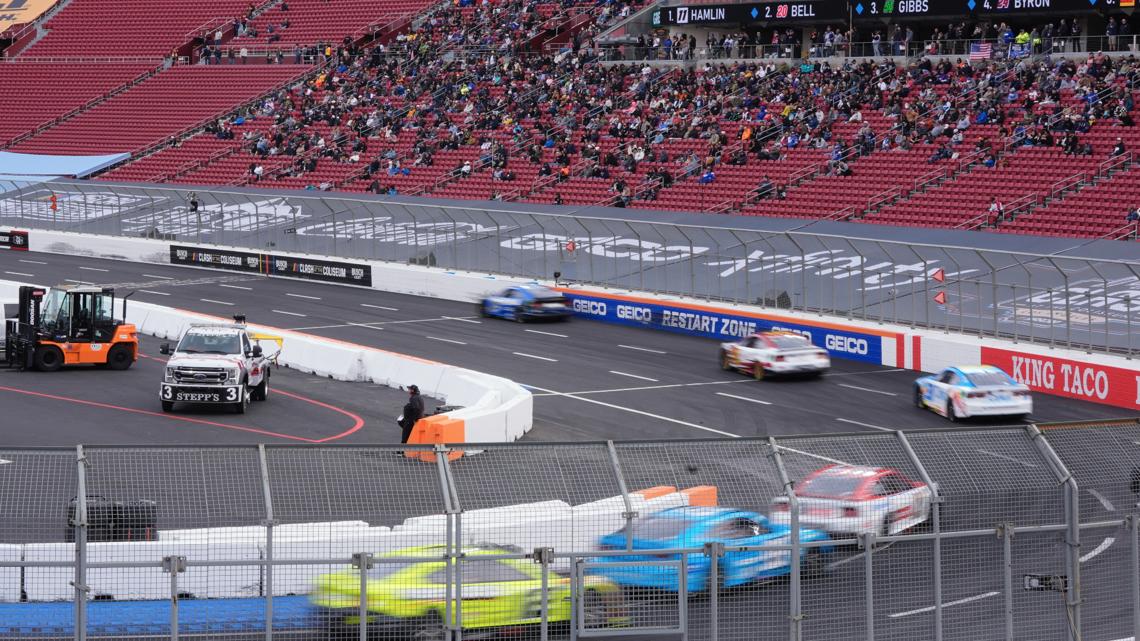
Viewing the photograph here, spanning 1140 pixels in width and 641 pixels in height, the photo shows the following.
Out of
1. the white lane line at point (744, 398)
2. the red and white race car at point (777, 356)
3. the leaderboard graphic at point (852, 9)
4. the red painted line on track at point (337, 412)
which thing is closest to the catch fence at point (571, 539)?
the red painted line on track at point (337, 412)

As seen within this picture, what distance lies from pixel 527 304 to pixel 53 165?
3983cm

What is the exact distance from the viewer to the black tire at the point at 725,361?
35.2m

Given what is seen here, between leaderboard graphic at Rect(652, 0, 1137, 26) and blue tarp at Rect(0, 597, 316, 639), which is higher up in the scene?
leaderboard graphic at Rect(652, 0, 1137, 26)

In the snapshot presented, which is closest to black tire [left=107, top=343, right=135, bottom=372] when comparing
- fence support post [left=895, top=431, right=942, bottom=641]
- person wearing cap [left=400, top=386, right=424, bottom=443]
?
person wearing cap [left=400, top=386, right=424, bottom=443]

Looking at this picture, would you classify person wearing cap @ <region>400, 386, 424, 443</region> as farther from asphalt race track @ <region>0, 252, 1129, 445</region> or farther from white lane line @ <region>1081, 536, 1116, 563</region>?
→ white lane line @ <region>1081, 536, 1116, 563</region>

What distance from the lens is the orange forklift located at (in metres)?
33.9

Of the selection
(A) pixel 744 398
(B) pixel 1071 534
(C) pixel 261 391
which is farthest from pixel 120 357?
(B) pixel 1071 534

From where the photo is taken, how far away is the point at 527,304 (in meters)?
42.6

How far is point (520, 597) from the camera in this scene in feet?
40.6

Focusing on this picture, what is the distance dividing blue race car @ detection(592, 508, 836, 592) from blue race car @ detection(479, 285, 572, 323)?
98.4 ft

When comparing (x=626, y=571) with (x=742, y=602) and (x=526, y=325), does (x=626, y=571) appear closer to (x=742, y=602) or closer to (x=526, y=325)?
(x=742, y=602)

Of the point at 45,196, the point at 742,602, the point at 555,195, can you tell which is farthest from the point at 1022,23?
the point at 742,602

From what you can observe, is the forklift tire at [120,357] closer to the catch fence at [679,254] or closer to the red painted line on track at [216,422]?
the red painted line on track at [216,422]

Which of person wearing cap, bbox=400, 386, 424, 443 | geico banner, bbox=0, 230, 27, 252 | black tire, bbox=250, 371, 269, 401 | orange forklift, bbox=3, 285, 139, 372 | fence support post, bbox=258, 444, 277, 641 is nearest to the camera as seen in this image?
fence support post, bbox=258, 444, 277, 641
